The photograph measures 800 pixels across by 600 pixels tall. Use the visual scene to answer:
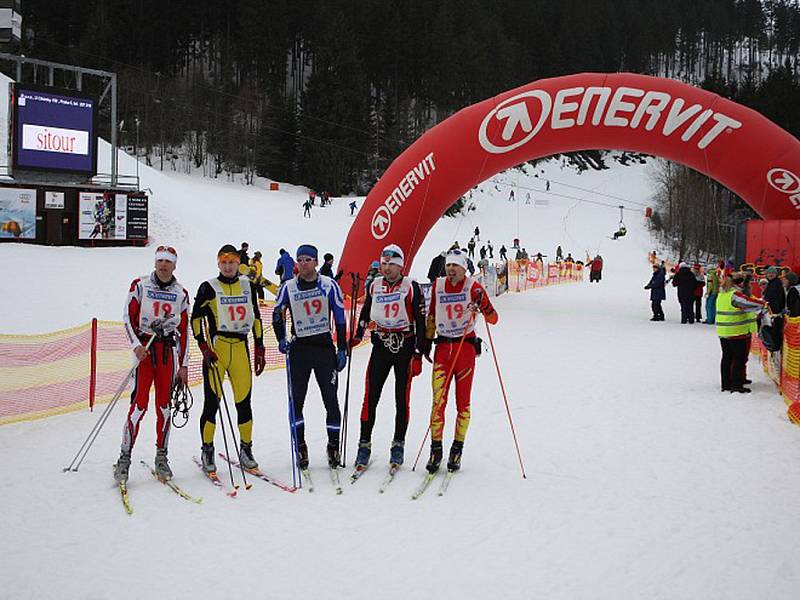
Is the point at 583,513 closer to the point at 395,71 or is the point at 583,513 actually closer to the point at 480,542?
the point at 480,542

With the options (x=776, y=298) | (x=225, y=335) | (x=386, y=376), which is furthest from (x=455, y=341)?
(x=776, y=298)

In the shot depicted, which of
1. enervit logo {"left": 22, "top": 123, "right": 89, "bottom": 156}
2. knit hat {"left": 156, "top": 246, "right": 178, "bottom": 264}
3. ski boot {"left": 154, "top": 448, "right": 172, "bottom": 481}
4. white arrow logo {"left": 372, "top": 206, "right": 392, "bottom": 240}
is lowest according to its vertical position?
ski boot {"left": 154, "top": 448, "right": 172, "bottom": 481}

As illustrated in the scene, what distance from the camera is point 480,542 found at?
169 inches

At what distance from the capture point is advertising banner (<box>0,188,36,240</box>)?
2250 cm

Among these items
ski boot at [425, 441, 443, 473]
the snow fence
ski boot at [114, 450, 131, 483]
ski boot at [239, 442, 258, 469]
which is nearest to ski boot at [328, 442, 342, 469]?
ski boot at [239, 442, 258, 469]

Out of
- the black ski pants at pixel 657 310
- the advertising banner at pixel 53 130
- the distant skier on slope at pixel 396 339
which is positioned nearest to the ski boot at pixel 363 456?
the distant skier on slope at pixel 396 339

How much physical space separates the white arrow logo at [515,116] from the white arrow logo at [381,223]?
117 inches

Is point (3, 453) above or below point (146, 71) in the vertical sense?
below

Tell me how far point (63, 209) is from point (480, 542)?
23.0m

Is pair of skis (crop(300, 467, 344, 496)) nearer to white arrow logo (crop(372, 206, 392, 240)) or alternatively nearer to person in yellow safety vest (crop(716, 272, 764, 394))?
person in yellow safety vest (crop(716, 272, 764, 394))

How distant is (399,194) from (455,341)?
976 cm

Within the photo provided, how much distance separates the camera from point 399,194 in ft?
49.8

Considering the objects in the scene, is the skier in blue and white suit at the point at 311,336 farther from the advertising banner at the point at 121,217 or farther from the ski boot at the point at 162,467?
the advertising banner at the point at 121,217

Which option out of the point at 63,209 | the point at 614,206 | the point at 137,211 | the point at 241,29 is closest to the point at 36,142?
the point at 63,209
